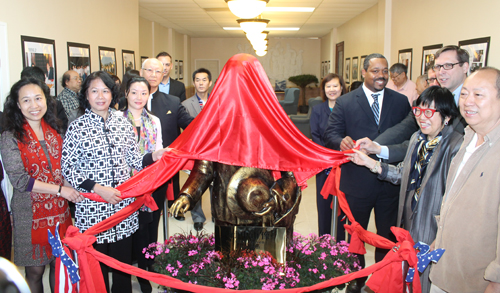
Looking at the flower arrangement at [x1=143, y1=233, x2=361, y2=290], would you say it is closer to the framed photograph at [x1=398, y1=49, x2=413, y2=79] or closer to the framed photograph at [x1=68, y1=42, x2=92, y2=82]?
the framed photograph at [x1=68, y1=42, x2=92, y2=82]

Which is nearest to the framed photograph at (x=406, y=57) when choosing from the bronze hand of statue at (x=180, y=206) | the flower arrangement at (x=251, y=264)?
Answer: the flower arrangement at (x=251, y=264)

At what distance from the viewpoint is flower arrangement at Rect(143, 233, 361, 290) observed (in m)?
2.01

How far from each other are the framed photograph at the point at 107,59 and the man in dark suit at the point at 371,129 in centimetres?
472

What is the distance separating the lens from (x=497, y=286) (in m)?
1.46

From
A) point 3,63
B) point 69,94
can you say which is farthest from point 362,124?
point 3,63

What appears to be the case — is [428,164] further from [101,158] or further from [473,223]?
[101,158]

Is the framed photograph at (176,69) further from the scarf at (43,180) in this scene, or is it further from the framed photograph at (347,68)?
the scarf at (43,180)

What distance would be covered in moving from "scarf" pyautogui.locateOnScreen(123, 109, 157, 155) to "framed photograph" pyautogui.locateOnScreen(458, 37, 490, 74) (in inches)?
143

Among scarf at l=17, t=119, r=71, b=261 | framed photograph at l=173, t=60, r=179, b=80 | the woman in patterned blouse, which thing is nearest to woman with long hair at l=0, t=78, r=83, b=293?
scarf at l=17, t=119, r=71, b=261

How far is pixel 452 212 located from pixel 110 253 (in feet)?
6.34

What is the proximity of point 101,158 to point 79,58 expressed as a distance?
13.1 feet

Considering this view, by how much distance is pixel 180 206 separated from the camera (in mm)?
2002

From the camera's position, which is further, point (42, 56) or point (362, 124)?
point (42, 56)

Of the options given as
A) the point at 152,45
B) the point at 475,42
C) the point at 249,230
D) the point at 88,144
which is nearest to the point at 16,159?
the point at 88,144
